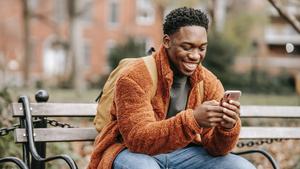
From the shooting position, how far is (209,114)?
3.28 metres

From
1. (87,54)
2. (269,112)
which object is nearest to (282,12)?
(269,112)

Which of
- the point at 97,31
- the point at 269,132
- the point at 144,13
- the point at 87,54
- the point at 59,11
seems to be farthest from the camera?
the point at 144,13

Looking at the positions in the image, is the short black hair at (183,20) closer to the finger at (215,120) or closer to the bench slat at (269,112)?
the finger at (215,120)

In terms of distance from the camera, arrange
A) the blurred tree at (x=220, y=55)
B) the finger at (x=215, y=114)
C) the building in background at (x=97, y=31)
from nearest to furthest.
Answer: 1. the finger at (x=215, y=114)
2. the blurred tree at (x=220, y=55)
3. the building in background at (x=97, y=31)

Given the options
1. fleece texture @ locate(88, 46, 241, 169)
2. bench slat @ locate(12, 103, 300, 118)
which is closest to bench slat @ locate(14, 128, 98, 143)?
bench slat @ locate(12, 103, 300, 118)

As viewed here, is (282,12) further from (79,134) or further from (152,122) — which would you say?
(152,122)

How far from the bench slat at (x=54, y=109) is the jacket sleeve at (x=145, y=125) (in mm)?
750

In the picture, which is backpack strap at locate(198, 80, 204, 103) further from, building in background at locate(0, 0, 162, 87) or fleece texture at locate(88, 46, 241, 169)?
building in background at locate(0, 0, 162, 87)

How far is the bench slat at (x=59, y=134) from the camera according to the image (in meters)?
4.02

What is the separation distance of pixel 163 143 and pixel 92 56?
45631 millimetres

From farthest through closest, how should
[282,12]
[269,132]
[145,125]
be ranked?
1. [282,12]
2. [269,132]
3. [145,125]

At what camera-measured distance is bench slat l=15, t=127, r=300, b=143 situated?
4109 mm

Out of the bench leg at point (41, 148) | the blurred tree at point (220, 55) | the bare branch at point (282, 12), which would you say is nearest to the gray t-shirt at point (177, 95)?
the bench leg at point (41, 148)

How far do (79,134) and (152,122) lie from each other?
965mm
